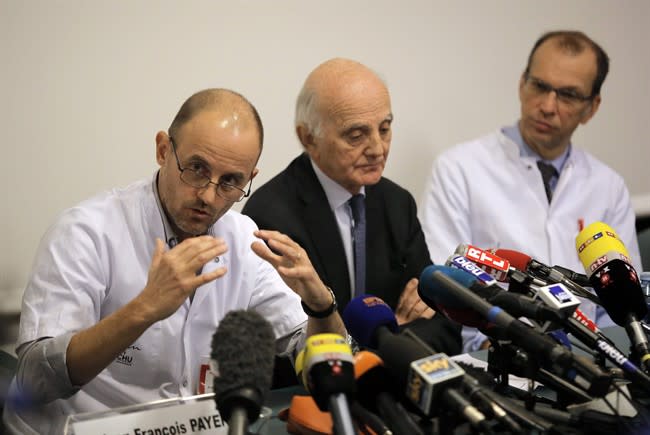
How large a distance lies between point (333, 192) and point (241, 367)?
67.6 inches

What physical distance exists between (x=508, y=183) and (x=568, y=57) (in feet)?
1.98

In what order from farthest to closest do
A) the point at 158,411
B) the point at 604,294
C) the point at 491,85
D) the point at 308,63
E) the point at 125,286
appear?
1. the point at 491,85
2. the point at 308,63
3. the point at 125,286
4. the point at 604,294
5. the point at 158,411

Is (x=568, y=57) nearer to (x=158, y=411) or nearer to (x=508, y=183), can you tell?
(x=508, y=183)

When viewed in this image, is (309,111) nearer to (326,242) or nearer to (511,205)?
(326,242)

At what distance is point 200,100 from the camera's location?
1878 mm

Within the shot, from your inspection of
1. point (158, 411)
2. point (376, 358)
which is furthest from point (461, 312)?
point (158, 411)

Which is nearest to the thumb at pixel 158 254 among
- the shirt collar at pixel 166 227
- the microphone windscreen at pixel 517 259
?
the shirt collar at pixel 166 227

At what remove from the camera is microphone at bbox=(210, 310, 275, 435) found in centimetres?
103

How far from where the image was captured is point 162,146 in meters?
1.92

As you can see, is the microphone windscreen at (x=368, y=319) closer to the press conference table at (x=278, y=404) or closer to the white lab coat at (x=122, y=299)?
the press conference table at (x=278, y=404)

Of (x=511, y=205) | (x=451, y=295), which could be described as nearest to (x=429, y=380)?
(x=451, y=295)

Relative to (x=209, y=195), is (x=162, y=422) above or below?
below

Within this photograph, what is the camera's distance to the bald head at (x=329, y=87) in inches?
107

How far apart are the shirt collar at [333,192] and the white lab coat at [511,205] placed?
57cm
